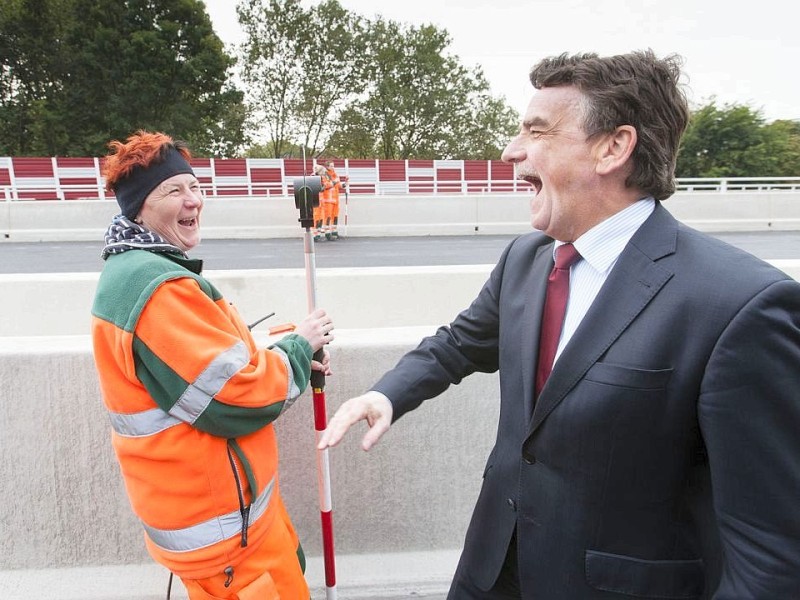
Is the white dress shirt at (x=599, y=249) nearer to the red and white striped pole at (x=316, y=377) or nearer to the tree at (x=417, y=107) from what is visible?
the red and white striped pole at (x=316, y=377)

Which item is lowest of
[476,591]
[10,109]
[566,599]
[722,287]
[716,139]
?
[476,591]

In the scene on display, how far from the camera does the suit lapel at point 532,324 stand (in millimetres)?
1595

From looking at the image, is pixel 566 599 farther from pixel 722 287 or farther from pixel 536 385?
pixel 722 287

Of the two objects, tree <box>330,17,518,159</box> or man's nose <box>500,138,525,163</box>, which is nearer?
man's nose <box>500,138,525,163</box>

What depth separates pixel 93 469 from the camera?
8.54 ft

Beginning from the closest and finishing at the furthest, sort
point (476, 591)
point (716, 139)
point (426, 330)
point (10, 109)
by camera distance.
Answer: point (476, 591)
point (426, 330)
point (716, 139)
point (10, 109)

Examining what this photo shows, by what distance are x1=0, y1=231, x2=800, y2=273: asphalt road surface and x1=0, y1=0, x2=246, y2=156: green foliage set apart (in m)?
27.5

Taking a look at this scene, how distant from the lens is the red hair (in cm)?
199

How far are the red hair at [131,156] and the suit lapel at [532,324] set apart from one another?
1344 millimetres

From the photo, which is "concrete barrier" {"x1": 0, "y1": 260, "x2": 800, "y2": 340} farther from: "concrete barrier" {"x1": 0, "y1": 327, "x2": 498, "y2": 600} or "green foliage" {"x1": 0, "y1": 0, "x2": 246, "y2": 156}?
"green foliage" {"x1": 0, "y1": 0, "x2": 246, "y2": 156}

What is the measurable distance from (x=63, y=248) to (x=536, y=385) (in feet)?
46.7

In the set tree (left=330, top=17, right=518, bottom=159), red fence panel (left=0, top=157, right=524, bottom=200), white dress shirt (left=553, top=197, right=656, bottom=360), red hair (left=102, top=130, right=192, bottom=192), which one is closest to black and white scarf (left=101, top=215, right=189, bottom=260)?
red hair (left=102, top=130, right=192, bottom=192)

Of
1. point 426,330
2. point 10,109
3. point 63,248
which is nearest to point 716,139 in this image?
point 63,248

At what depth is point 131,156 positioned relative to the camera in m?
2.00
